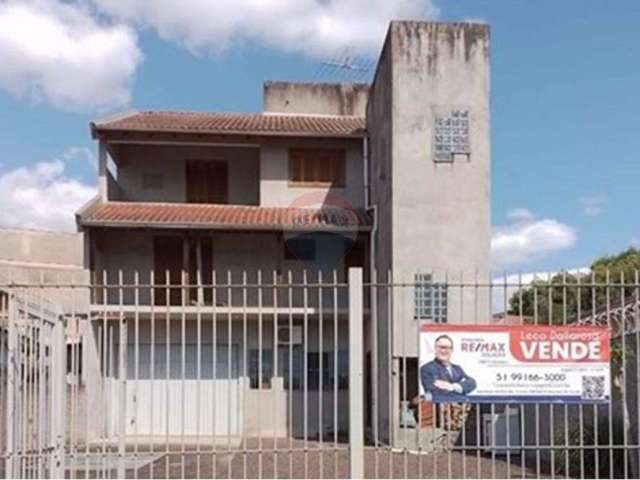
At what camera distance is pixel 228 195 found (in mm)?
29234

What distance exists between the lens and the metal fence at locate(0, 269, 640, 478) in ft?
27.9

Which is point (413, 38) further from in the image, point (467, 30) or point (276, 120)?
point (276, 120)

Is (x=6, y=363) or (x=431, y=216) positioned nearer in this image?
(x=6, y=363)

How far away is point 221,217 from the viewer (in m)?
26.6

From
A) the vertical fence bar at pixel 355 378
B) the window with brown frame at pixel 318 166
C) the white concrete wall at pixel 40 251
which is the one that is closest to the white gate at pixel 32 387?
→ the vertical fence bar at pixel 355 378

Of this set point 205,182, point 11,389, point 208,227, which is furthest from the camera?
point 205,182

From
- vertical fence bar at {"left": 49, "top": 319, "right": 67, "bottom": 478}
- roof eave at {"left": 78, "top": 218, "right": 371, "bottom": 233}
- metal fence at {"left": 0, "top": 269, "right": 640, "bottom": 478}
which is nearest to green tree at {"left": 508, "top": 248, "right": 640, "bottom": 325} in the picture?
metal fence at {"left": 0, "top": 269, "right": 640, "bottom": 478}

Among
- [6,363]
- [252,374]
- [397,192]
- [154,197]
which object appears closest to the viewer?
[6,363]

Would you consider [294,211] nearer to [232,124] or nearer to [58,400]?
[232,124]

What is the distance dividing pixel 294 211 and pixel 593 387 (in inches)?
751

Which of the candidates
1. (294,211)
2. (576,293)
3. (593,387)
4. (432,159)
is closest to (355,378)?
(593,387)

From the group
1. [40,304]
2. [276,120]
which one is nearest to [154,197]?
[276,120]

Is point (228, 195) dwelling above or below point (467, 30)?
below

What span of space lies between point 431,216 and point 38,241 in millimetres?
17014
